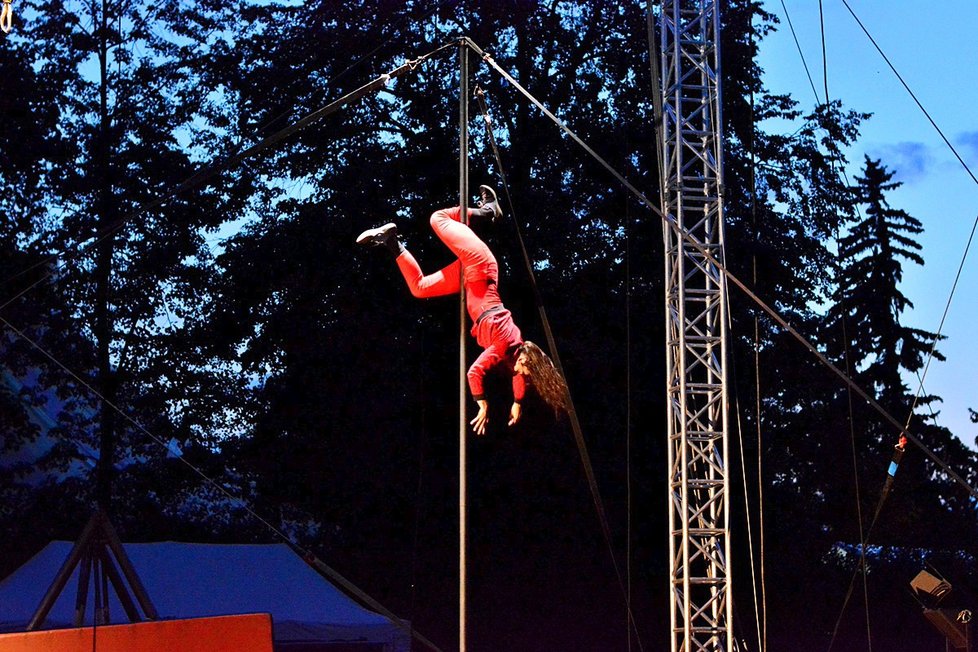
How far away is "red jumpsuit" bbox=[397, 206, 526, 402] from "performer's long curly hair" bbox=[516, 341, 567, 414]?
76mm

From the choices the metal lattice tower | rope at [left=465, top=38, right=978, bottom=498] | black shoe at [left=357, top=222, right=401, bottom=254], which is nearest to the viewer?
rope at [left=465, top=38, right=978, bottom=498]

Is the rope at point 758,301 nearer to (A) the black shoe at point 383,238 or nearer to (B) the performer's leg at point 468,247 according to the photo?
(B) the performer's leg at point 468,247

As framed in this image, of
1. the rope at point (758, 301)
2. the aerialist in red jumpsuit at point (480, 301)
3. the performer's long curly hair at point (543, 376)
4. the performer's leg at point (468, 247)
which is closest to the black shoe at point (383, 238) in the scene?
the aerialist in red jumpsuit at point (480, 301)

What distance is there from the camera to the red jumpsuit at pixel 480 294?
Result: 7.91 metres

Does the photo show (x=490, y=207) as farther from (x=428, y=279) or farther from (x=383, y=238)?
(x=383, y=238)

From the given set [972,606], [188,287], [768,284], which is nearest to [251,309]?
[188,287]

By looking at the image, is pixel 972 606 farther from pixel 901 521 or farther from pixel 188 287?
pixel 188 287

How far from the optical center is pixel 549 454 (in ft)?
54.2

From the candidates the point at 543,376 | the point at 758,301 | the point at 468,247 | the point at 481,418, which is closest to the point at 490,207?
the point at 468,247

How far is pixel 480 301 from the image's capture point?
8023 mm

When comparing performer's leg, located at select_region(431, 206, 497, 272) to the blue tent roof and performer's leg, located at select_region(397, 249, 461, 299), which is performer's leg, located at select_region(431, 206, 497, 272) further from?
the blue tent roof

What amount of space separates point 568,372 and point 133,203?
606 centimetres

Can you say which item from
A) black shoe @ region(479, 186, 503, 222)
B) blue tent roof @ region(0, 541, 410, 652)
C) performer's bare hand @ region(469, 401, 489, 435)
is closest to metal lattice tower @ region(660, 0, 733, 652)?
black shoe @ region(479, 186, 503, 222)

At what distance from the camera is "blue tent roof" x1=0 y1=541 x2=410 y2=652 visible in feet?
35.4
